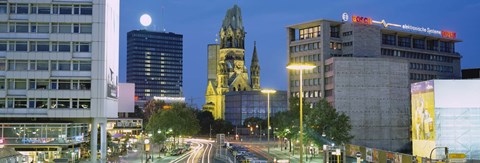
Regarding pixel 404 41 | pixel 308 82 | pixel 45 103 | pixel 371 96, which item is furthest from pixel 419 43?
pixel 45 103

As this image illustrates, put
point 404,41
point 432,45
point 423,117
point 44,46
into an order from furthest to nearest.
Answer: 1. point 432,45
2. point 404,41
3. point 423,117
4. point 44,46

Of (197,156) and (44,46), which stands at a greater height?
(44,46)

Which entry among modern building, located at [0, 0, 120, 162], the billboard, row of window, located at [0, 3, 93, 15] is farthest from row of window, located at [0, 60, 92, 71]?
the billboard

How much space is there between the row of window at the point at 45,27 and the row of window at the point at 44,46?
161cm

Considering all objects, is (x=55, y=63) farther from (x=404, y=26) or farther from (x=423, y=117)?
(x=404, y=26)

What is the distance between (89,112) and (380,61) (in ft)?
269

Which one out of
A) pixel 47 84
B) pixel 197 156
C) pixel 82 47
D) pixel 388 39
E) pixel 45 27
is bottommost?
pixel 197 156

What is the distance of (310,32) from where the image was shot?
156125 millimetres

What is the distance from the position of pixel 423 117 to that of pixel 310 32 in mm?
63875

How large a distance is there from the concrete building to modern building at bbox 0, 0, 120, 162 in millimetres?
72544

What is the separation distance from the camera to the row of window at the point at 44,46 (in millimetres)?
78250

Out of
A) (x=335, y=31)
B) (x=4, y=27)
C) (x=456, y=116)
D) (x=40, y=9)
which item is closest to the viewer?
(x=4, y=27)

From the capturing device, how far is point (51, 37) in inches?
3103

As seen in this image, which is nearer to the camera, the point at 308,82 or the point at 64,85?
the point at 64,85
